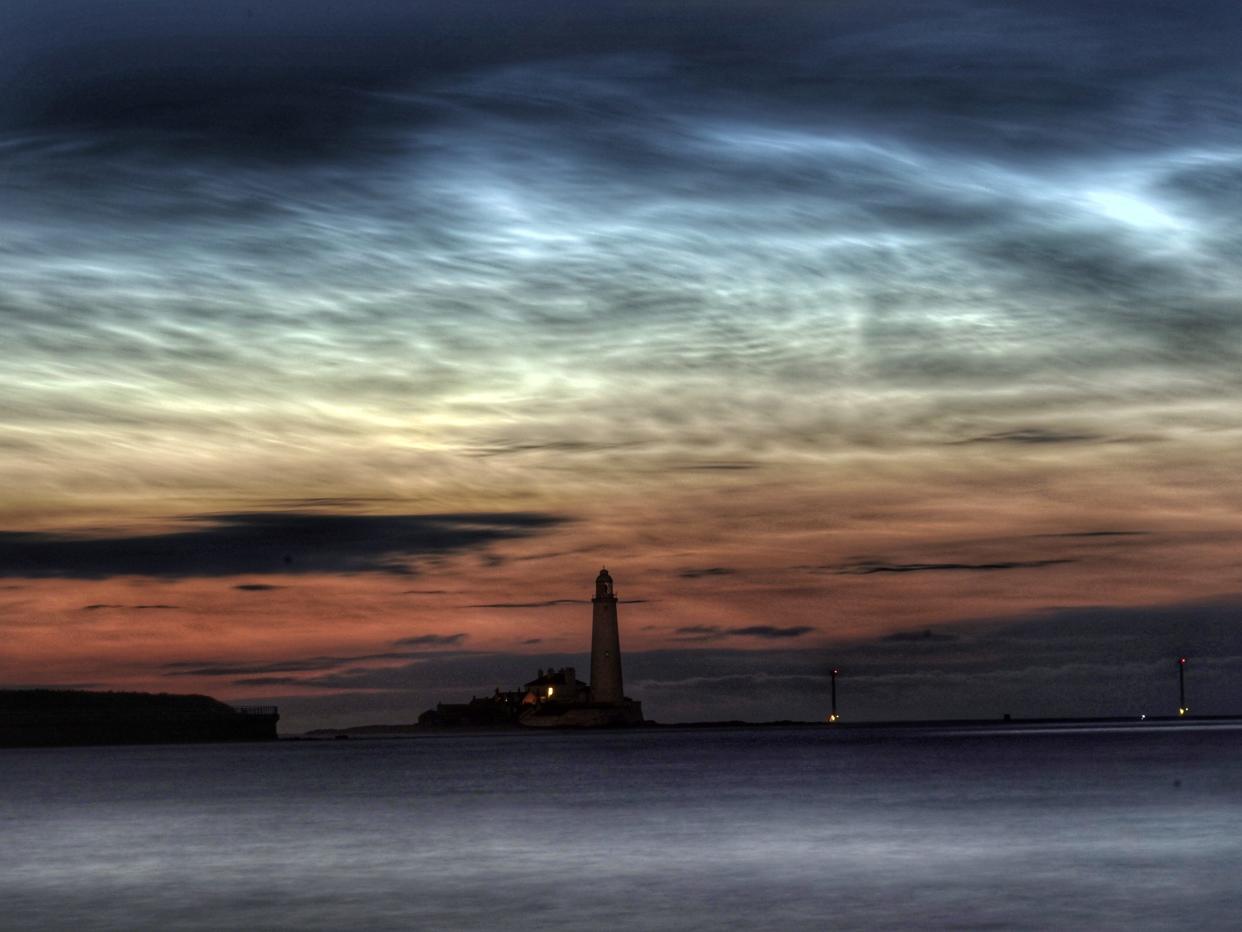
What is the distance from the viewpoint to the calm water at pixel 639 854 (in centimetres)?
3177

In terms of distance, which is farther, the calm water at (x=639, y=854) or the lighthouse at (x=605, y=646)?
the lighthouse at (x=605, y=646)

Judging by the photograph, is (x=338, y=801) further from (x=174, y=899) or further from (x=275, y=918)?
(x=275, y=918)

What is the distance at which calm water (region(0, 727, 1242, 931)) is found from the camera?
1251 inches

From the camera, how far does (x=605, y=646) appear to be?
547 feet

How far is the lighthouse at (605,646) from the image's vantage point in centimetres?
16075

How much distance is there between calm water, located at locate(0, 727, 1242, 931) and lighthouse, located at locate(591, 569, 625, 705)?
64.8 m

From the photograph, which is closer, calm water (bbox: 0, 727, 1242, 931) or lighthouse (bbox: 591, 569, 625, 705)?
calm water (bbox: 0, 727, 1242, 931)

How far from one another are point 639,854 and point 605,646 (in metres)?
122

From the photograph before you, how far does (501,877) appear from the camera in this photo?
3938 centimetres

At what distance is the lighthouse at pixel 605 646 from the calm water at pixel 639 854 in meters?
64.8

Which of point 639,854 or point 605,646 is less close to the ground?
point 605,646

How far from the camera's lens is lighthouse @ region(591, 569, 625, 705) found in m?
161

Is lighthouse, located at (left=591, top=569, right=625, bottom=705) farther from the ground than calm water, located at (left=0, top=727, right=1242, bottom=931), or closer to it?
farther from the ground

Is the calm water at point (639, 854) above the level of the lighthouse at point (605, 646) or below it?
below
